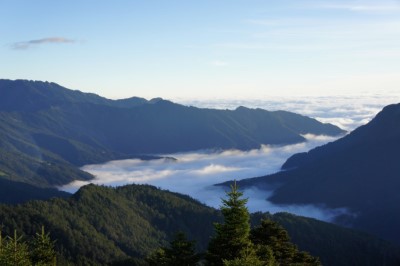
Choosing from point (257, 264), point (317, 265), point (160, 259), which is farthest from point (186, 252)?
point (317, 265)

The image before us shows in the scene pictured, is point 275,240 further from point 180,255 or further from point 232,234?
point 232,234

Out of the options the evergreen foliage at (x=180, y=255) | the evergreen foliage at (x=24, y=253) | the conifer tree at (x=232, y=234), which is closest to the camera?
the conifer tree at (x=232, y=234)

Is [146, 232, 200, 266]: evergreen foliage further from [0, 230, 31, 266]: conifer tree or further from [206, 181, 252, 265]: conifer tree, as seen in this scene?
[0, 230, 31, 266]: conifer tree

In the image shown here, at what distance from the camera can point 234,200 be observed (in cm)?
4788

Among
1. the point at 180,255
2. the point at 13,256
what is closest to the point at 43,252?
the point at 13,256

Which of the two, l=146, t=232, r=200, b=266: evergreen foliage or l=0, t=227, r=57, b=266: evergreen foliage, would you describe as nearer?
l=0, t=227, r=57, b=266: evergreen foliage

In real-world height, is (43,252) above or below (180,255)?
above

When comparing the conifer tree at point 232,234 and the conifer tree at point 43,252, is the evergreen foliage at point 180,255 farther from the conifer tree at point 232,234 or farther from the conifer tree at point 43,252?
the conifer tree at point 43,252

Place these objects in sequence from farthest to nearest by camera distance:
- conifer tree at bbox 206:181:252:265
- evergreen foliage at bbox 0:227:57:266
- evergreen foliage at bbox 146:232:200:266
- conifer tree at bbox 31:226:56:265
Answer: conifer tree at bbox 31:226:56:265
evergreen foliage at bbox 146:232:200:266
evergreen foliage at bbox 0:227:57:266
conifer tree at bbox 206:181:252:265

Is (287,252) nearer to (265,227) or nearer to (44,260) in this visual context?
(265,227)

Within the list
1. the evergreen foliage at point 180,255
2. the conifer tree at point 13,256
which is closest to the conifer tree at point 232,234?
the evergreen foliage at point 180,255

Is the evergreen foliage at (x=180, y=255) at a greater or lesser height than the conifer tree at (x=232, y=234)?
lesser

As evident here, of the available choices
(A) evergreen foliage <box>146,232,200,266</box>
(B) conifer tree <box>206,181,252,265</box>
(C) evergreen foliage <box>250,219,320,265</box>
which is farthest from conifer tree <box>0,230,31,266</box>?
(C) evergreen foliage <box>250,219,320,265</box>

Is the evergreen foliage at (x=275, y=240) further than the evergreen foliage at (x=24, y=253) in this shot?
Yes
